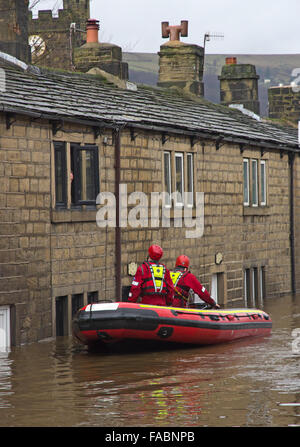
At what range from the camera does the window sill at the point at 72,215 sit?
17812mm

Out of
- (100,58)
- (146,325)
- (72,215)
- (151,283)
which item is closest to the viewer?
(146,325)

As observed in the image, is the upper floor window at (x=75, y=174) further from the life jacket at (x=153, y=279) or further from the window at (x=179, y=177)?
the window at (x=179, y=177)

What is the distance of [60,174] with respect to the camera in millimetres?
18141

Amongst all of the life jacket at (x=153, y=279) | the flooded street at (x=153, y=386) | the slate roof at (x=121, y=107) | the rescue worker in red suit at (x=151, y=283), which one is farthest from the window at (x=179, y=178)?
the life jacket at (x=153, y=279)

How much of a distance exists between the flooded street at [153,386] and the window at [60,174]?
2.60 metres

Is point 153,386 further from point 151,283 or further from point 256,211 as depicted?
point 256,211

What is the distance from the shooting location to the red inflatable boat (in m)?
15.5

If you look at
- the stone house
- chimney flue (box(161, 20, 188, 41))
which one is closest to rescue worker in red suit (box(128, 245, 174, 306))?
the stone house

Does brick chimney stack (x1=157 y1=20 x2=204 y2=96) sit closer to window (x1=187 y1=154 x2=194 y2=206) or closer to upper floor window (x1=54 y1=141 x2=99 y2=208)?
window (x1=187 y1=154 x2=194 y2=206)

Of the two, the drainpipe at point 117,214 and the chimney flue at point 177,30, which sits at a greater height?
the chimney flue at point 177,30

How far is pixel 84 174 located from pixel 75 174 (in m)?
0.35

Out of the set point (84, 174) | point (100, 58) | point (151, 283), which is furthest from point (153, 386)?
point (100, 58)

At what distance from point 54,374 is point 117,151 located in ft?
22.0
